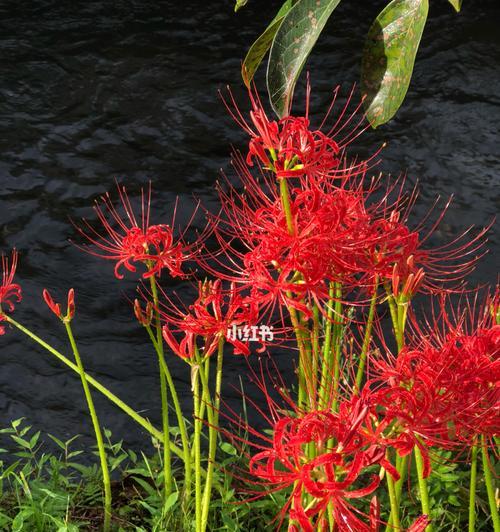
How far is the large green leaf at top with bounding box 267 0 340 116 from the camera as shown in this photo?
82 centimetres

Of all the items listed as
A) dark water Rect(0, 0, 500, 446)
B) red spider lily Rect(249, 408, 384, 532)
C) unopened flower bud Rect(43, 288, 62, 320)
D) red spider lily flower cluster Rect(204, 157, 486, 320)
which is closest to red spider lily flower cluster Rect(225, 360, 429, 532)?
red spider lily Rect(249, 408, 384, 532)

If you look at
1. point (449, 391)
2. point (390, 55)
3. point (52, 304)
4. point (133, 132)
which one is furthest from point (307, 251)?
point (133, 132)

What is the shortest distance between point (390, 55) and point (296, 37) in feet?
0.44

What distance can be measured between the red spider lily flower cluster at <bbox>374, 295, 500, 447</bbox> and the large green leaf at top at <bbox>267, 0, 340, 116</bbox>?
39cm

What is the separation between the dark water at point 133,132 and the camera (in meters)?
3.28

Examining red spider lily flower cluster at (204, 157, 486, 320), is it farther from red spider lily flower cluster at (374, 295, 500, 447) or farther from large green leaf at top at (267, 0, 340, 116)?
large green leaf at top at (267, 0, 340, 116)

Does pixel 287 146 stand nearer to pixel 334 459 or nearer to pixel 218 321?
pixel 218 321

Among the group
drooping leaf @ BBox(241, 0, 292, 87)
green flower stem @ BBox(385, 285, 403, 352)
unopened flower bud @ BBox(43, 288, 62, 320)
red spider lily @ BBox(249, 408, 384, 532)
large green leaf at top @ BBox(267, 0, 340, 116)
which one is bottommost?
unopened flower bud @ BBox(43, 288, 62, 320)

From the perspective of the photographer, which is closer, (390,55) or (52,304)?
(390,55)

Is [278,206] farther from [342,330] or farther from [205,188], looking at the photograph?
[205,188]

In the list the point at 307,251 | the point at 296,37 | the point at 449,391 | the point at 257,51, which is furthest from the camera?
the point at 307,251

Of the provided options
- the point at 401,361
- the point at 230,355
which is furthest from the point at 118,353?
the point at 401,361

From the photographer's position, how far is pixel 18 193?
4.05m

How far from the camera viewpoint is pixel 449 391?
1123 mm
